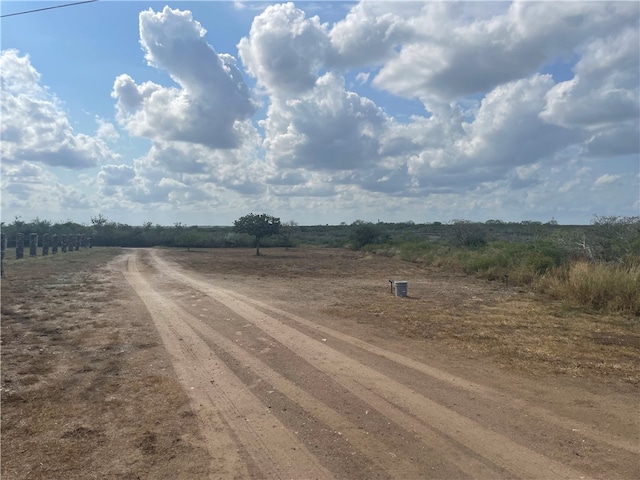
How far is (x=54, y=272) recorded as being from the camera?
2286cm

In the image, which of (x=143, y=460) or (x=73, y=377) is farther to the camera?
(x=73, y=377)

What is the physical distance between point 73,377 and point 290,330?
4314 millimetres

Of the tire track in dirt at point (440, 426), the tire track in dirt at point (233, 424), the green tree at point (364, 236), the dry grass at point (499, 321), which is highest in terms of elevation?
the green tree at point (364, 236)

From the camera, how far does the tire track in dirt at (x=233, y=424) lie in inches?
169

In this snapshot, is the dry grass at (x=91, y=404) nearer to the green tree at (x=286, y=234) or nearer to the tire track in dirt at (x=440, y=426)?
the tire track in dirt at (x=440, y=426)

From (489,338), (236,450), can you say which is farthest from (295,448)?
(489,338)

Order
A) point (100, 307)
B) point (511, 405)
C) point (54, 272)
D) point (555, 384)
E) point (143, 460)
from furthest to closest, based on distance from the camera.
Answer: point (54, 272), point (100, 307), point (555, 384), point (511, 405), point (143, 460)

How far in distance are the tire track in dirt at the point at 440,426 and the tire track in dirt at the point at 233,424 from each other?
1.25m

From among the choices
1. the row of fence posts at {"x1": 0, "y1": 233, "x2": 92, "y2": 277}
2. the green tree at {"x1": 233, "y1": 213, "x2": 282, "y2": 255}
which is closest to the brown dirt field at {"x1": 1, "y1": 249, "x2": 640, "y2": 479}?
the row of fence posts at {"x1": 0, "y1": 233, "x2": 92, "y2": 277}

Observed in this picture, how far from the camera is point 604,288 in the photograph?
44.1 feet

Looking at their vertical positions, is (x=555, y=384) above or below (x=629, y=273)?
below

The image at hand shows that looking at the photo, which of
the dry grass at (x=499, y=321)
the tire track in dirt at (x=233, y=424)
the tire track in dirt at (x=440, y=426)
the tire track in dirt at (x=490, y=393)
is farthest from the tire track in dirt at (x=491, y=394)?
the tire track in dirt at (x=233, y=424)

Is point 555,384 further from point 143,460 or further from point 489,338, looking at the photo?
point 143,460

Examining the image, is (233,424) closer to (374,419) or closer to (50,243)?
(374,419)
